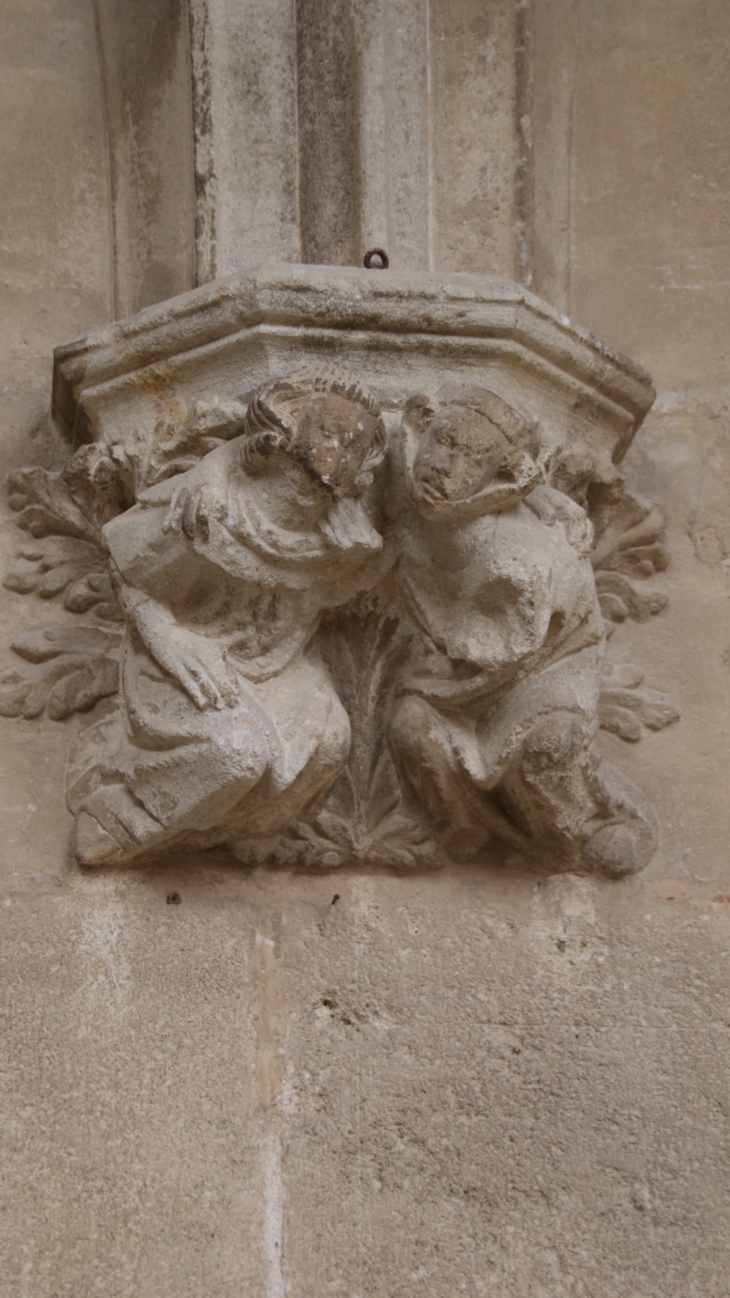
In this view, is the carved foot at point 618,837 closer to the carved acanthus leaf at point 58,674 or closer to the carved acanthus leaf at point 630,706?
the carved acanthus leaf at point 630,706

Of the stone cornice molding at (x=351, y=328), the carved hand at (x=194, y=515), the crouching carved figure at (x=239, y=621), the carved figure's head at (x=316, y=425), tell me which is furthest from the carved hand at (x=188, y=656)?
the stone cornice molding at (x=351, y=328)

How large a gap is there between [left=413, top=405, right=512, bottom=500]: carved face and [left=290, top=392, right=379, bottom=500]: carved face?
4.1 inches

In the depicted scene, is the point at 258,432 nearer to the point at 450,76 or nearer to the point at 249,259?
the point at 249,259

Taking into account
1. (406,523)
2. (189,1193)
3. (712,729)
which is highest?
(406,523)

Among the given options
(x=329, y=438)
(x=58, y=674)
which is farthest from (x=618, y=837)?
(x=58, y=674)

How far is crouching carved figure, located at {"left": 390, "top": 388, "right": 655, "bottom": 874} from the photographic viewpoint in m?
2.16

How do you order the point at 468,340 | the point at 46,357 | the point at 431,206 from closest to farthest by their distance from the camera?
the point at 468,340 → the point at 431,206 → the point at 46,357

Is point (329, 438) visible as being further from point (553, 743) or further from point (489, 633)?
point (553, 743)

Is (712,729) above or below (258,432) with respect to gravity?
below

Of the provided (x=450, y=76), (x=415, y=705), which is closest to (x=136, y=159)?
(x=450, y=76)

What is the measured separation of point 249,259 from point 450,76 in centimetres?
53

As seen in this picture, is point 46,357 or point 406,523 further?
point 46,357

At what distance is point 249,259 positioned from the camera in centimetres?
239

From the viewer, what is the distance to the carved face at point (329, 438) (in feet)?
6.85
